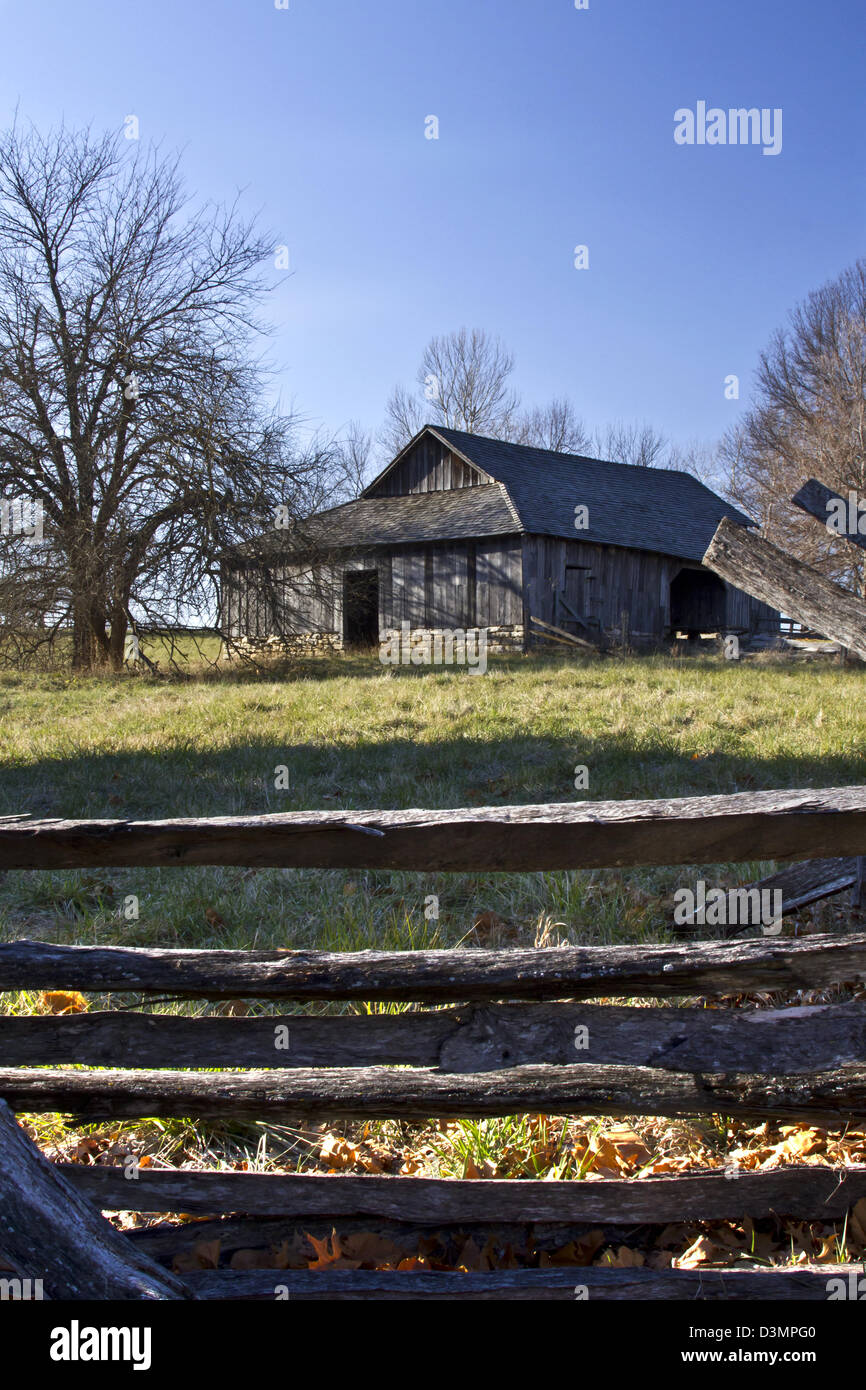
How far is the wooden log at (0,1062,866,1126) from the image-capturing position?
7.75ft

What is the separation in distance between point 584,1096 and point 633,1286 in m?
0.44

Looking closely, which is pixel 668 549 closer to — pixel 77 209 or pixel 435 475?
pixel 435 475

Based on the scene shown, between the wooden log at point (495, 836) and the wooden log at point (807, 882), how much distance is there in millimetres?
1512

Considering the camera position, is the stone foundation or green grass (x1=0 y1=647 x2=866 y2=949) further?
the stone foundation

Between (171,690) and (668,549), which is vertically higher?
(668,549)

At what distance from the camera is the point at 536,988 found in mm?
2484

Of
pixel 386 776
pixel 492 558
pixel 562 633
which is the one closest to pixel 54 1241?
pixel 386 776

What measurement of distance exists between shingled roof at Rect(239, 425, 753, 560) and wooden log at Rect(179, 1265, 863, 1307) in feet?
55.5

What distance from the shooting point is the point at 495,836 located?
8.09ft

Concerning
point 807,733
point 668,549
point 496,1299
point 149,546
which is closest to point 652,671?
point 807,733

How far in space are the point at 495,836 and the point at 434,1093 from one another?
0.70 meters

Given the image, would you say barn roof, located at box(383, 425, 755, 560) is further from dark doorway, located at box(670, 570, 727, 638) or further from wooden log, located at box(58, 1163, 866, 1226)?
wooden log, located at box(58, 1163, 866, 1226)

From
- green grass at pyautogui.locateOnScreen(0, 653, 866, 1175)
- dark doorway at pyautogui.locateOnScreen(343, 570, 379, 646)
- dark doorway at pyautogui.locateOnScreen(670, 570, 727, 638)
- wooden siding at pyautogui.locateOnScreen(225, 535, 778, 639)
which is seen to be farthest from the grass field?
dark doorway at pyautogui.locateOnScreen(670, 570, 727, 638)

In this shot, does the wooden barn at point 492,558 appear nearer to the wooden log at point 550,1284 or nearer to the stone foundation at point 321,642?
the stone foundation at point 321,642
